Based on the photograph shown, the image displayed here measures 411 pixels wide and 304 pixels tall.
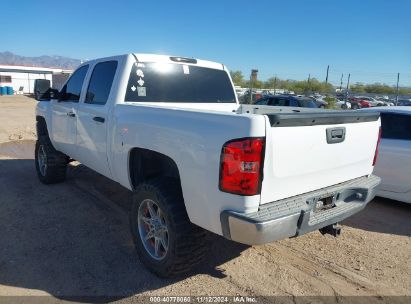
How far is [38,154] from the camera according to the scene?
20.9 feet

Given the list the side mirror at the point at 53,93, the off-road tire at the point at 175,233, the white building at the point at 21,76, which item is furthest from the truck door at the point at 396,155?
the white building at the point at 21,76

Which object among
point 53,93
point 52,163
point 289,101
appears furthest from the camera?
point 289,101

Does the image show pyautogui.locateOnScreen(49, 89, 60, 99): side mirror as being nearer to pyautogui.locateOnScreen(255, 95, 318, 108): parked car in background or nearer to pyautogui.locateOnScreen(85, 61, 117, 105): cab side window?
pyautogui.locateOnScreen(85, 61, 117, 105): cab side window

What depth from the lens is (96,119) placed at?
4176mm

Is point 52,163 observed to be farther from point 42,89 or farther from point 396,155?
point 396,155

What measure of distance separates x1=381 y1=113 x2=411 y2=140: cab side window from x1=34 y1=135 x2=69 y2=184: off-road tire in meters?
5.19

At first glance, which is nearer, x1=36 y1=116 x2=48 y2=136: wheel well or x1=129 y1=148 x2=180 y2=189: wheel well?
x1=129 y1=148 x2=180 y2=189: wheel well

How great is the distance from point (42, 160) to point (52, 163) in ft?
1.22

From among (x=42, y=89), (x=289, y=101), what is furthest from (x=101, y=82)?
(x=289, y=101)

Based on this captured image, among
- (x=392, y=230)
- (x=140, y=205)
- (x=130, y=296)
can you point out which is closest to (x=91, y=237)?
(x=140, y=205)

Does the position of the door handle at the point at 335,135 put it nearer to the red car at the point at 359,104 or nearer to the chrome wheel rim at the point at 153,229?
the chrome wheel rim at the point at 153,229

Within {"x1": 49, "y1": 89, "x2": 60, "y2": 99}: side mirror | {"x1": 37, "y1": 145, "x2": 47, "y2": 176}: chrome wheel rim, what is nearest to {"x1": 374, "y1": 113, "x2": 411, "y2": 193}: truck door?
{"x1": 49, "y1": 89, "x2": 60, "y2": 99}: side mirror

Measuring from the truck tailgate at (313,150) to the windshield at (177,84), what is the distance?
1.96 m

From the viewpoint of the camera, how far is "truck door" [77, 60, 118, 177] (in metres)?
4.11
